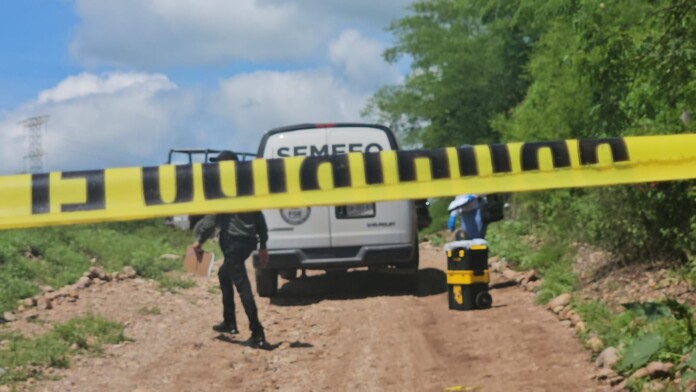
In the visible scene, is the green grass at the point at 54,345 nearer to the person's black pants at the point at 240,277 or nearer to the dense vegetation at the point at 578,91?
the person's black pants at the point at 240,277

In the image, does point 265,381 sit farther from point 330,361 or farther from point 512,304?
point 512,304

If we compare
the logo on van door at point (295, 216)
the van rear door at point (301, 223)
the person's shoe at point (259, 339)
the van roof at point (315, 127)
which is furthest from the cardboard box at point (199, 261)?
the van roof at point (315, 127)

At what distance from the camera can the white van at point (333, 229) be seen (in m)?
11.7

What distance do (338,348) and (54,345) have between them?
2.64 meters

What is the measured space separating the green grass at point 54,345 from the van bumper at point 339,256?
8.95 feet

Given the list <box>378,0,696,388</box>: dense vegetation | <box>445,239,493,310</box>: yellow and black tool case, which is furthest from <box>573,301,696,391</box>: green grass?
<box>445,239,493,310</box>: yellow and black tool case

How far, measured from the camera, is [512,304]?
34.9 ft

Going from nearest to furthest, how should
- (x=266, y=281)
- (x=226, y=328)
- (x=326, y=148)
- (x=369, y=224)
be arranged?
(x=226, y=328)
(x=326, y=148)
(x=369, y=224)
(x=266, y=281)

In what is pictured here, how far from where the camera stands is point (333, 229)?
11.8 m

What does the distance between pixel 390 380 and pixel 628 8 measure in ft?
22.6

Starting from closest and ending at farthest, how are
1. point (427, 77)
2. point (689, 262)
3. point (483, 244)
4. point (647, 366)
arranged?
point (647, 366) → point (689, 262) → point (483, 244) → point (427, 77)

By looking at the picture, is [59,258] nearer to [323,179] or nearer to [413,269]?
[413,269]

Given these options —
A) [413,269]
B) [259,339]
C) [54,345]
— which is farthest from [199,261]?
[413,269]

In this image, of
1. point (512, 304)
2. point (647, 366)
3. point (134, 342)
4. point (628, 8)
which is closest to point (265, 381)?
point (134, 342)
